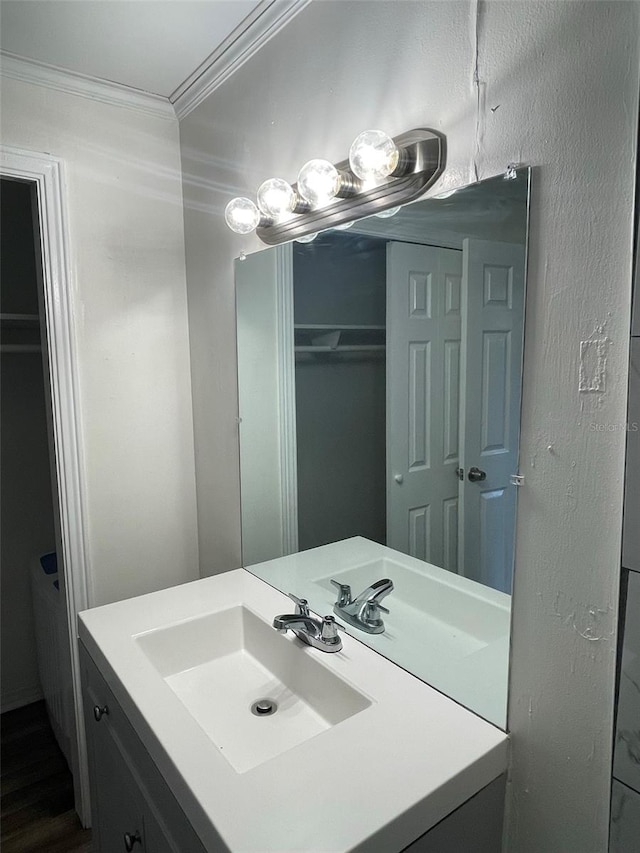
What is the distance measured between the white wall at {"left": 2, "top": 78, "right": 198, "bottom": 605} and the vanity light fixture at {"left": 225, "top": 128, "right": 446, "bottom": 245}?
0.53 m

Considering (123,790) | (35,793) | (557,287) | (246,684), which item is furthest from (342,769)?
(35,793)

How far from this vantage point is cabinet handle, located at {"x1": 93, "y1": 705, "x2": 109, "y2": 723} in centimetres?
126

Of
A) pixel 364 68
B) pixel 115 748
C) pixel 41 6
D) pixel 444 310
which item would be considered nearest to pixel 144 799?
pixel 115 748

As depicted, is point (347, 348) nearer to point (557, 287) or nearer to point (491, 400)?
point (491, 400)

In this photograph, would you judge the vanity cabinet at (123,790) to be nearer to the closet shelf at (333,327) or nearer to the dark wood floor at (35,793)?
the dark wood floor at (35,793)

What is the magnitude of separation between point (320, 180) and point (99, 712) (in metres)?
1.30

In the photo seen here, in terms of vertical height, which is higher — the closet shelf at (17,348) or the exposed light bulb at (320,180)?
the exposed light bulb at (320,180)

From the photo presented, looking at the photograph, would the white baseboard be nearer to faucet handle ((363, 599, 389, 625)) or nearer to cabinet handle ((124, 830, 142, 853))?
cabinet handle ((124, 830, 142, 853))

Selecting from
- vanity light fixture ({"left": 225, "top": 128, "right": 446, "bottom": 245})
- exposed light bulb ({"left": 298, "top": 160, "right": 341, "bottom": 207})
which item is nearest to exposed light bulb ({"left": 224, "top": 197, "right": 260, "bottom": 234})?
vanity light fixture ({"left": 225, "top": 128, "right": 446, "bottom": 245})

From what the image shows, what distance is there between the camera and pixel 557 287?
0.85 meters

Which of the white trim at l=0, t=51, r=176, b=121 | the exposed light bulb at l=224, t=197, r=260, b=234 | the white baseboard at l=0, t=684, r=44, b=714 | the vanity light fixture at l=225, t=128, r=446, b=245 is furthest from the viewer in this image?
the white baseboard at l=0, t=684, r=44, b=714

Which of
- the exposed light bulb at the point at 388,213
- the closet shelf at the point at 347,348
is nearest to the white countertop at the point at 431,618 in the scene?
the closet shelf at the point at 347,348

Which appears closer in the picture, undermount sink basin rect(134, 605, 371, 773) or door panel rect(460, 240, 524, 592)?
door panel rect(460, 240, 524, 592)

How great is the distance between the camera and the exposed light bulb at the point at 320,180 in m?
1.17
